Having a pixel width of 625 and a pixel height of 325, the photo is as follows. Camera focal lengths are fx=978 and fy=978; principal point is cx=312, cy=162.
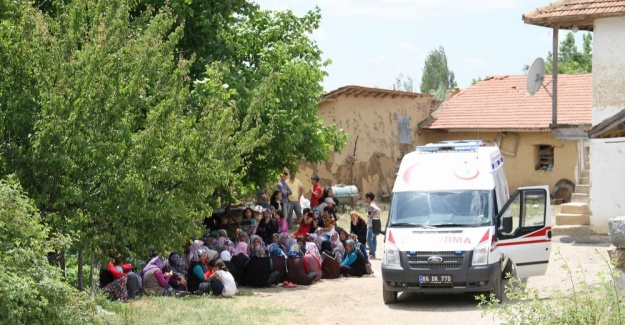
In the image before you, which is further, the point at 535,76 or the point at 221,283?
the point at 535,76

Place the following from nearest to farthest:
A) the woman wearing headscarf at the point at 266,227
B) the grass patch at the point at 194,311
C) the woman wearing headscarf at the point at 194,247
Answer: the grass patch at the point at 194,311
the woman wearing headscarf at the point at 194,247
the woman wearing headscarf at the point at 266,227

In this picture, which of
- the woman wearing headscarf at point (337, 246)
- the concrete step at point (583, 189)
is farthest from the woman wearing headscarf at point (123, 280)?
the concrete step at point (583, 189)

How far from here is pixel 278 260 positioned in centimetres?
1833

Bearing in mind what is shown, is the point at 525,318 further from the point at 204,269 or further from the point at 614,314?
the point at 204,269

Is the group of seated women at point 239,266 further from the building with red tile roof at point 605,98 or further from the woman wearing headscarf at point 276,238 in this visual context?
the building with red tile roof at point 605,98

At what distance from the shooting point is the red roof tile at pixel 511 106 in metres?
37.3

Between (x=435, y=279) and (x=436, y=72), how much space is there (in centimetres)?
7428

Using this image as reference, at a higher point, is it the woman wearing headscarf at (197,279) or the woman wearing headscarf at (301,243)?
the woman wearing headscarf at (301,243)

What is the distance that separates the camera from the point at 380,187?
3709 centimetres

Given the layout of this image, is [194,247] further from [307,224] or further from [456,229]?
[456,229]

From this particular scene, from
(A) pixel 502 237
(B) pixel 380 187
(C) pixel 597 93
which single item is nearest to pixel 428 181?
(A) pixel 502 237

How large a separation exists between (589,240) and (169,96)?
532 inches

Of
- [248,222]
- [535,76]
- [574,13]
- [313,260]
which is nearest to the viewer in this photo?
[313,260]

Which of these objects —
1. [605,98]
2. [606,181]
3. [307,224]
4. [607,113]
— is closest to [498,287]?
[307,224]
